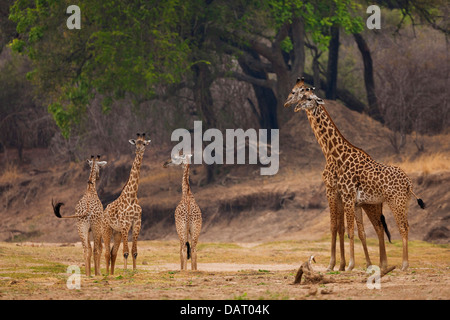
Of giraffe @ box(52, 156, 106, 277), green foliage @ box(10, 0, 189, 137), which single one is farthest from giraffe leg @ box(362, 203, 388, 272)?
green foliage @ box(10, 0, 189, 137)

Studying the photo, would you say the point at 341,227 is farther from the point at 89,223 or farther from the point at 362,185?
the point at 89,223

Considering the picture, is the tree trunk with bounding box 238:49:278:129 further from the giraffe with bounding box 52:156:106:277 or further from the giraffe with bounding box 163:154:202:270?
the giraffe with bounding box 52:156:106:277

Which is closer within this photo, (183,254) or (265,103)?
(183,254)

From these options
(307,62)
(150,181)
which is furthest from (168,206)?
(307,62)

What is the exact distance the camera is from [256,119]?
37.2 metres

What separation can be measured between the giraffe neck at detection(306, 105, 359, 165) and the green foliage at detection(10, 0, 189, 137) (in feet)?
45.3

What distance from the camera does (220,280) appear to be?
1457 cm

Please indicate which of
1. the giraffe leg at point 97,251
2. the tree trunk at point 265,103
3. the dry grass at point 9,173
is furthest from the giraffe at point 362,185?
the dry grass at point 9,173

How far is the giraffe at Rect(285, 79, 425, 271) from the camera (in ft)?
50.8

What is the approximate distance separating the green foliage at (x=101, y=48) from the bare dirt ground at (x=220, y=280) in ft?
30.0

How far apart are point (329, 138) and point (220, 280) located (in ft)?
11.7

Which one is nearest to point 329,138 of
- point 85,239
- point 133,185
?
point 133,185

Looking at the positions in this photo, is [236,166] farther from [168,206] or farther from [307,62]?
[307,62]

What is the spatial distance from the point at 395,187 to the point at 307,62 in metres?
34.0
